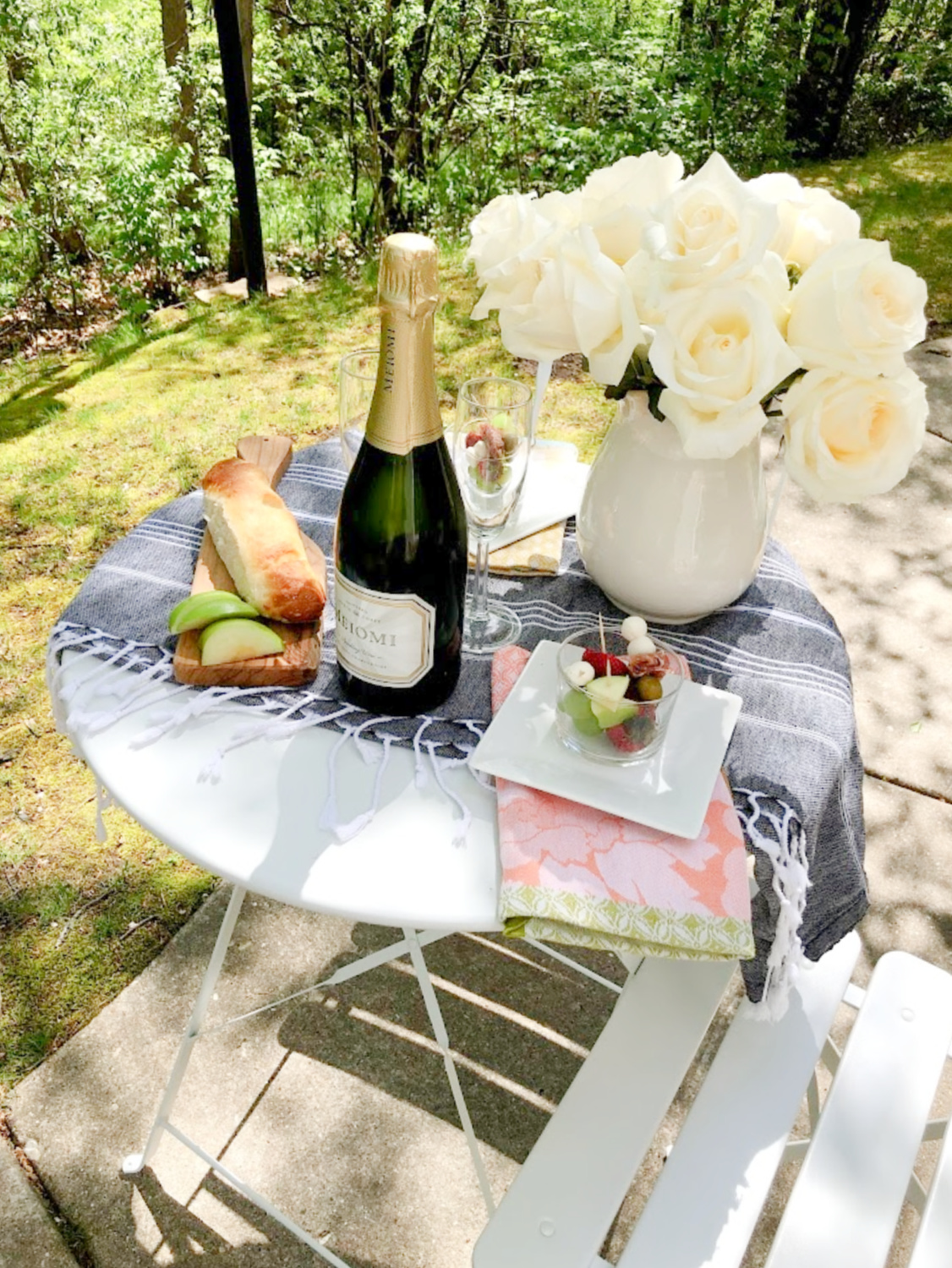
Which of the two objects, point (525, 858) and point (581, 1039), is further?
point (581, 1039)

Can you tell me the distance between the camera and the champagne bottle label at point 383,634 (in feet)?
3.44

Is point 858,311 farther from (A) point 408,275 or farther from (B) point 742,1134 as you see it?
(B) point 742,1134

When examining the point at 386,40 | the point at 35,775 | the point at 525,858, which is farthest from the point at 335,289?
the point at 525,858

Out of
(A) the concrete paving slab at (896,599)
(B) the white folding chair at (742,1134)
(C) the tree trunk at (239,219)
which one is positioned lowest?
(A) the concrete paving slab at (896,599)

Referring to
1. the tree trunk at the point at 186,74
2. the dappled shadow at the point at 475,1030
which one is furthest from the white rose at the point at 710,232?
the tree trunk at the point at 186,74

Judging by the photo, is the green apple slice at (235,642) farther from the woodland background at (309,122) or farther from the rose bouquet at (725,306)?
the woodland background at (309,122)

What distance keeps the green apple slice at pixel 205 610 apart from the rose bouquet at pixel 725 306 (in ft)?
1.51

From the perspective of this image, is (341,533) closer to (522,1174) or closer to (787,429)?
(787,429)

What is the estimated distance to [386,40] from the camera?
4.45 metres

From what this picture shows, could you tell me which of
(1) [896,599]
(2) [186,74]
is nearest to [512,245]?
(1) [896,599]

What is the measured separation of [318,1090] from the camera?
1.75 m

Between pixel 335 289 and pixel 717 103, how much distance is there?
3284 millimetres

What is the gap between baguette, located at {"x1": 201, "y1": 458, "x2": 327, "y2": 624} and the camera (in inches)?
48.3

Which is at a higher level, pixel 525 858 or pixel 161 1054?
pixel 525 858
